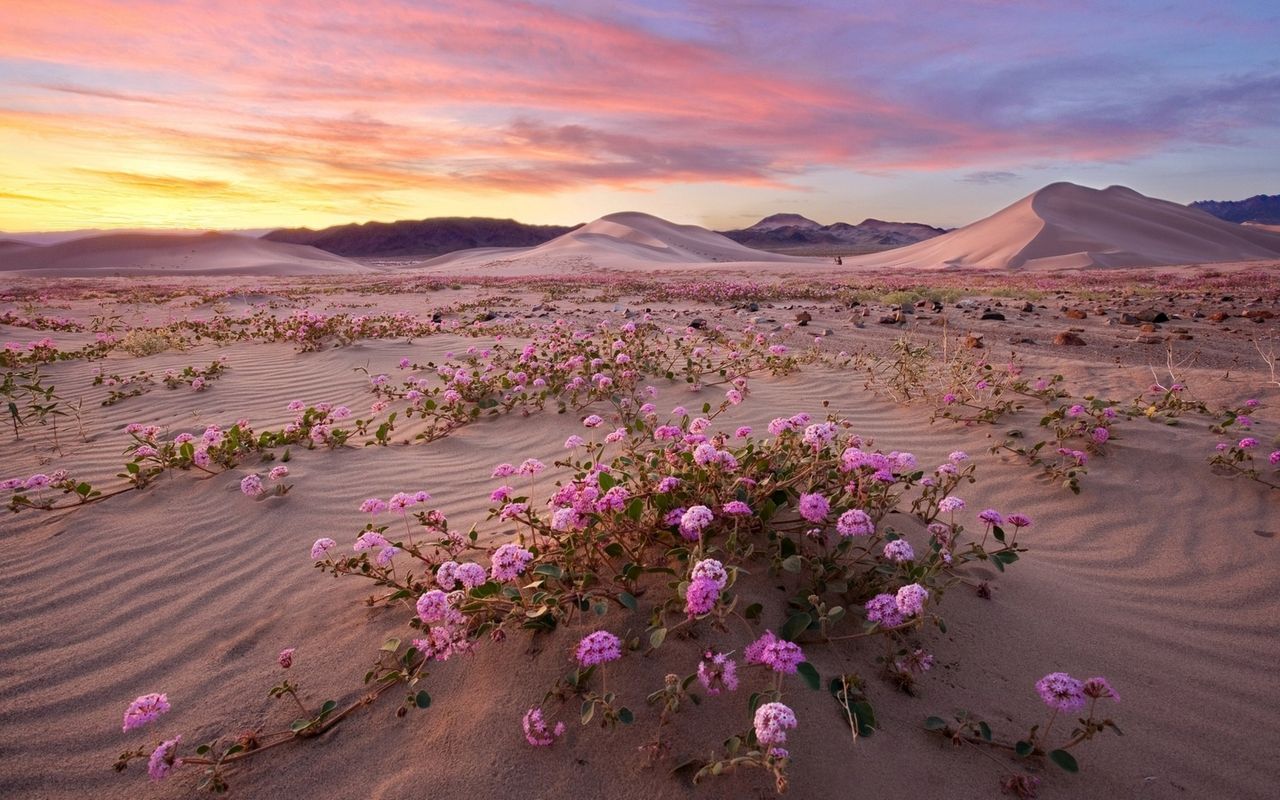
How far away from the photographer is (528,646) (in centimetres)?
265

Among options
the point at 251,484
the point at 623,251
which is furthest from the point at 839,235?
the point at 251,484

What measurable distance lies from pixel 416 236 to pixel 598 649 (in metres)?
157

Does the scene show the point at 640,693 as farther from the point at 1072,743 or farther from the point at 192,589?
the point at 192,589

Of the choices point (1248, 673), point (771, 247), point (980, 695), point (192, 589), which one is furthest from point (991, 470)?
point (771, 247)

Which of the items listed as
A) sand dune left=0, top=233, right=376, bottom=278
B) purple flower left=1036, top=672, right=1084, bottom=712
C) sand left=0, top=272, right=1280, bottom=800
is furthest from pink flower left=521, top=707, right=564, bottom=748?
sand dune left=0, top=233, right=376, bottom=278

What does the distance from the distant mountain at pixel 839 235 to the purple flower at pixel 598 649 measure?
502ft

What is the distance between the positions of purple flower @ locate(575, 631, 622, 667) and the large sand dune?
50909mm

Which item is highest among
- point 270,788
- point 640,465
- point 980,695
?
point 640,465

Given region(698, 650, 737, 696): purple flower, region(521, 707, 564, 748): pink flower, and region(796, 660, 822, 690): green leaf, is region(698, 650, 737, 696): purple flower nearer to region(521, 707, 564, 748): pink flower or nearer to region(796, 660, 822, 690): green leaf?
region(796, 660, 822, 690): green leaf

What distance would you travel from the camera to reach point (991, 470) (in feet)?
16.4

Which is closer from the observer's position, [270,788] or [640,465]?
[270,788]

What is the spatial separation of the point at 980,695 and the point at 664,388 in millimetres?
5512

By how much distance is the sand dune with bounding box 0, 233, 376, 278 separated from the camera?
200 ft

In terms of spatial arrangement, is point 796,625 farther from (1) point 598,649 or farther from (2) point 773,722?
(1) point 598,649
